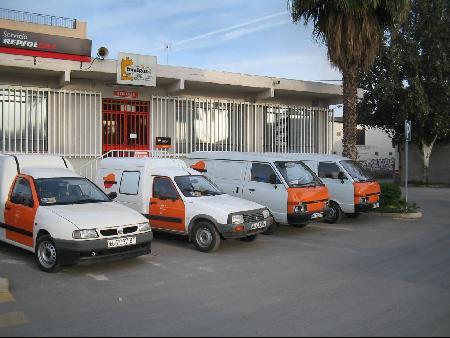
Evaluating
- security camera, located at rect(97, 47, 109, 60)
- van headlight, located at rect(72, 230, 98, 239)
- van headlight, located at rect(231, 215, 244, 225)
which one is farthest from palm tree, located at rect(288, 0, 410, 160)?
van headlight, located at rect(72, 230, 98, 239)

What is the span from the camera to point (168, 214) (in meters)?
10.2

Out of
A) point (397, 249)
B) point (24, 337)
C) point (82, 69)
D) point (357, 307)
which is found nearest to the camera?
point (24, 337)

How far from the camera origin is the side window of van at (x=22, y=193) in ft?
27.7

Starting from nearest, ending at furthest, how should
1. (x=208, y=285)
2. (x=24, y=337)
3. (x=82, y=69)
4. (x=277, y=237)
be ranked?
(x=24, y=337), (x=208, y=285), (x=277, y=237), (x=82, y=69)

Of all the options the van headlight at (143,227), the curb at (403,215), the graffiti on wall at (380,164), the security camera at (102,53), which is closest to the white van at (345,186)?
the curb at (403,215)

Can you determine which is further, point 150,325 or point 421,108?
point 421,108

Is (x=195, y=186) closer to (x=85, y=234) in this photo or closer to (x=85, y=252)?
(x=85, y=234)

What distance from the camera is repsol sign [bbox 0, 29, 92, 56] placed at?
14.2 meters

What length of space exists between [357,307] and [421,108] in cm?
2161

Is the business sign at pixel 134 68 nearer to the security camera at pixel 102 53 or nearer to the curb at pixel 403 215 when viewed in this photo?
the security camera at pixel 102 53

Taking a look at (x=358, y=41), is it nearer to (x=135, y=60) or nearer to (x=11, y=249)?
(x=135, y=60)

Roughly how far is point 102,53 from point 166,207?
7.50 metres

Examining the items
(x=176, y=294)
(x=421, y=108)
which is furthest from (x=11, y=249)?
(x=421, y=108)

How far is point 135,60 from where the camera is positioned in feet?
53.1
